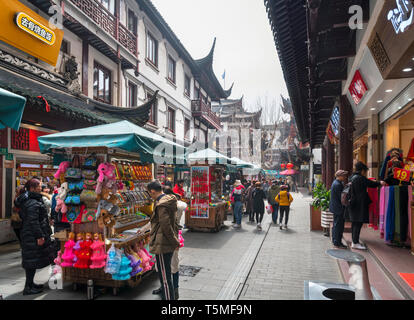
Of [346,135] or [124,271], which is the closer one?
[124,271]

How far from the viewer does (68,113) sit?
7574mm

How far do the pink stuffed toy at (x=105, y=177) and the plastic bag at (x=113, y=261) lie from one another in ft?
3.19

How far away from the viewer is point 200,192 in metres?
9.87

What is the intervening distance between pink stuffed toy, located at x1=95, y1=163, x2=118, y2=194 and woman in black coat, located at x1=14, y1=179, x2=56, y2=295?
3.43ft

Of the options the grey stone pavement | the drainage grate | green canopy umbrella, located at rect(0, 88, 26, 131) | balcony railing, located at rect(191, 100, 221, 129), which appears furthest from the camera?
balcony railing, located at rect(191, 100, 221, 129)

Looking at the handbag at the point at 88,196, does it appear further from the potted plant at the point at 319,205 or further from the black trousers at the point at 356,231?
the potted plant at the point at 319,205

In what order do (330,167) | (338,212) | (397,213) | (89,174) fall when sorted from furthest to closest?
(330,167)
(338,212)
(397,213)
(89,174)

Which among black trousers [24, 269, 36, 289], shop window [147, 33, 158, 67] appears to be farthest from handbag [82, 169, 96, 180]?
shop window [147, 33, 158, 67]

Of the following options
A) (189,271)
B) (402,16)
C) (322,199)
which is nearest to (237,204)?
(322,199)

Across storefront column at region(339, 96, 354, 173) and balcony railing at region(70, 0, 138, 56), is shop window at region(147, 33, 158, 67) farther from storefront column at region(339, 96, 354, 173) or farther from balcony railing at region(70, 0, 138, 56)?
storefront column at region(339, 96, 354, 173)

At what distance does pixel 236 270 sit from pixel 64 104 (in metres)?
6.20

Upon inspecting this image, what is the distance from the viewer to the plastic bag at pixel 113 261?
420 cm

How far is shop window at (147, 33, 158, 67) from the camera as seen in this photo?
1539 cm

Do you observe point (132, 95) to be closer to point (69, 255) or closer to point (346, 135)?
point (346, 135)
